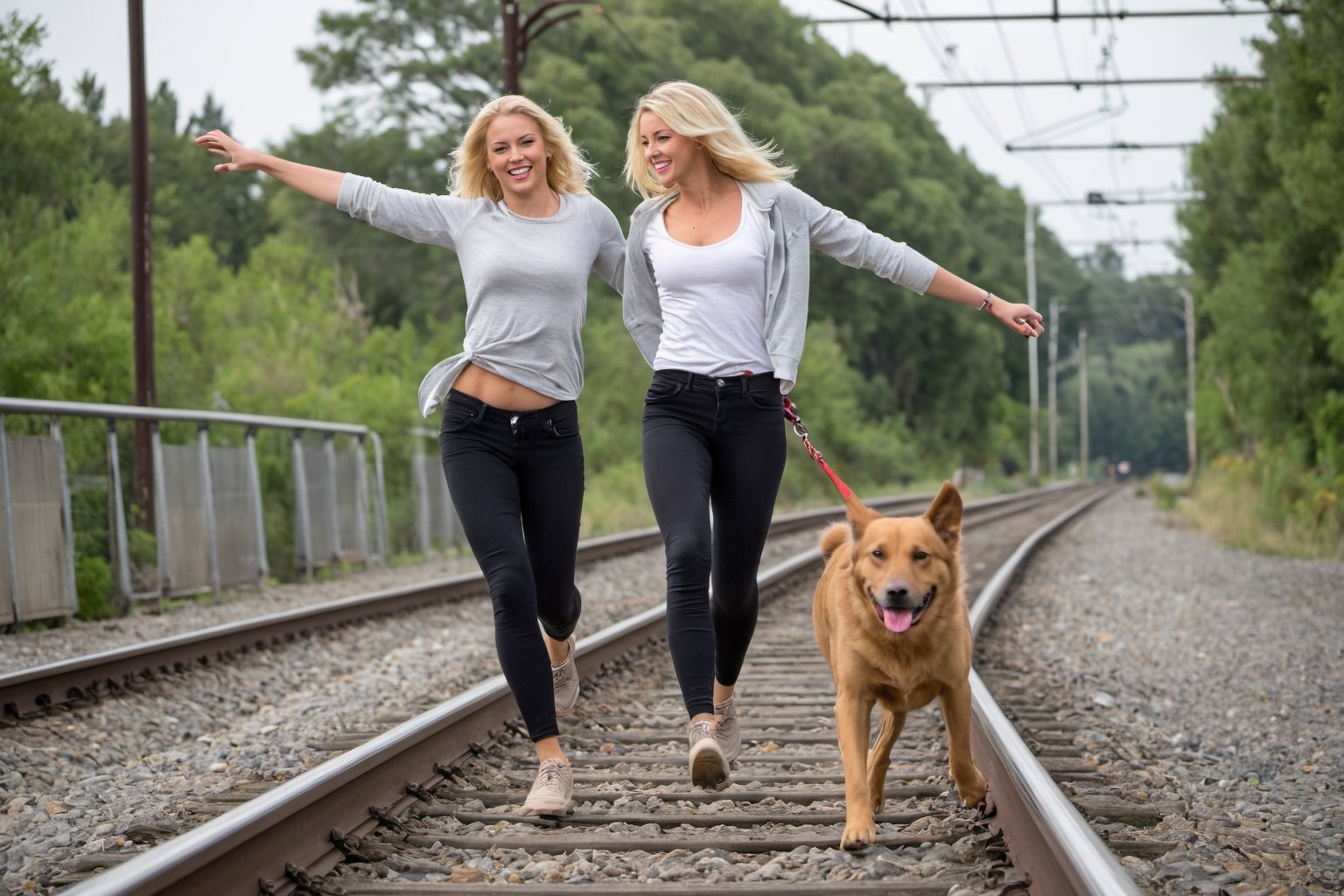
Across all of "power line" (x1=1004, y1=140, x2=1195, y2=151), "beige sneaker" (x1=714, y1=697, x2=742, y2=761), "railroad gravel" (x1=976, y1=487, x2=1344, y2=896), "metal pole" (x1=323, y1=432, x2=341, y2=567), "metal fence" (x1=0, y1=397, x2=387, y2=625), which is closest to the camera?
"railroad gravel" (x1=976, y1=487, x2=1344, y2=896)

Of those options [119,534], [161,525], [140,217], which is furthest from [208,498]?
[140,217]

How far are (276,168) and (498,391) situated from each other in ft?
3.38

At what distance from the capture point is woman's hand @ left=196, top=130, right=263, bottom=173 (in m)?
4.76

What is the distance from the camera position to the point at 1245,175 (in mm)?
25359

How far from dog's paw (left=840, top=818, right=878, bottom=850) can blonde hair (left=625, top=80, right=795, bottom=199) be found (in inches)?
81.9

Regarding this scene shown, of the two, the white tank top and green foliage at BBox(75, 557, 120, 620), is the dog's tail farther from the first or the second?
green foliage at BBox(75, 557, 120, 620)

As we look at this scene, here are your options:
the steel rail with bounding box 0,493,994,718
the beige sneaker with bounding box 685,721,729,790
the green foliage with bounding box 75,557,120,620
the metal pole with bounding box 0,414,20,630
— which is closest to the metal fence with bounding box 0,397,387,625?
the metal pole with bounding box 0,414,20,630

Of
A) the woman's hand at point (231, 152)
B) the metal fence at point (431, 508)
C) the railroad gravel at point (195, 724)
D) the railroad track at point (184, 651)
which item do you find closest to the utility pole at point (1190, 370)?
Answer: the metal fence at point (431, 508)

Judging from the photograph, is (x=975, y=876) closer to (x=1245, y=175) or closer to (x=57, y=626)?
(x=57, y=626)

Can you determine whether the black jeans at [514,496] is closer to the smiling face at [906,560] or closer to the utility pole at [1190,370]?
the smiling face at [906,560]

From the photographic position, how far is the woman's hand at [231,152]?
15.6ft

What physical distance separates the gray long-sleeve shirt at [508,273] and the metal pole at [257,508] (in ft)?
32.4

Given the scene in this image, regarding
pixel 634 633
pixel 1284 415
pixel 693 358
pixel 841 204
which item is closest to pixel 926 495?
pixel 841 204

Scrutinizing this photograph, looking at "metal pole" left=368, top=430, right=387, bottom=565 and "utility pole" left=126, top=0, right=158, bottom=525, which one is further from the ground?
"utility pole" left=126, top=0, right=158, bottom=525
